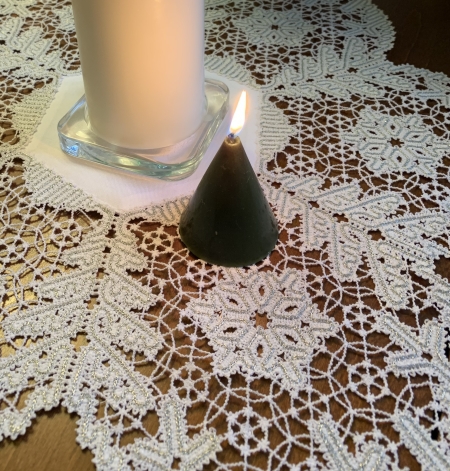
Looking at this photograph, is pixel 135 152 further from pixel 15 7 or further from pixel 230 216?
pixel 15 7

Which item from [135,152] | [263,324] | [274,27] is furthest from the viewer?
[274,27]

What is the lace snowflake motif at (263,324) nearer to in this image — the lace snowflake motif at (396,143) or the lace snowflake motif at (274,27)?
the lace snowflake motif at (396,143)

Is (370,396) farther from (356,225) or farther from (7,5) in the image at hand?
(7,5)

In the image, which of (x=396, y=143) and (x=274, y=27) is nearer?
(x=396, y=143)

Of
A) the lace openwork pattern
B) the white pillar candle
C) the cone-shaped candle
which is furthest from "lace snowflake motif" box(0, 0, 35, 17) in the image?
the cone-shaped candle

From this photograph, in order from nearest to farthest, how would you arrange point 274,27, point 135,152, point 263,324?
point 263,324 → point 135,152 → point 274,27

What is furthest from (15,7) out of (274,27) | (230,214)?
(230,214)

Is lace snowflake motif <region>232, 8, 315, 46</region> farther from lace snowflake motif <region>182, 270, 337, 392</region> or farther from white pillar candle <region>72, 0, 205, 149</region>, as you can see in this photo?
lace snowflake motif <region>182, 270, 337, 392</region>

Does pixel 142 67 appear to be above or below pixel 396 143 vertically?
above

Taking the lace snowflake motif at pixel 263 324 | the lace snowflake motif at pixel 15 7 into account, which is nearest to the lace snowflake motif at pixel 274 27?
the lace snowflake motif at pixel 15 7
